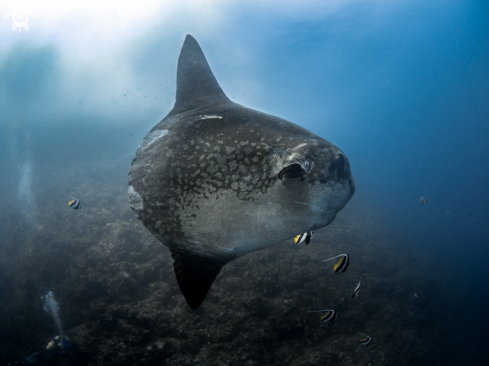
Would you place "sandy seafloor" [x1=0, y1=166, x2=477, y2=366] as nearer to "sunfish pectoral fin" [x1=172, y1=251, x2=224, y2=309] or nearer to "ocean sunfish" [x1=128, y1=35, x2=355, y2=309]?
"sunfish pectoral fin" [x1=172, y1=251, x2=224, y2=309]

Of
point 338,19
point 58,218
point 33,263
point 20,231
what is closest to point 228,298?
point 33,263

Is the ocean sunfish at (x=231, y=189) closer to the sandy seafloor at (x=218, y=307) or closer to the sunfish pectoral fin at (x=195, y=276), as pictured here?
the sunfish pectoral fin at (x=195, y=276)

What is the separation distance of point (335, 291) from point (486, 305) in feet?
56.0

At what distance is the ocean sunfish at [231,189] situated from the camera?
169cm

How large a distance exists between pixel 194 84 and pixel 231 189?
2.27m

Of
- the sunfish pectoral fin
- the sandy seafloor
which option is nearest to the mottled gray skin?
the sunfish pectoral fin

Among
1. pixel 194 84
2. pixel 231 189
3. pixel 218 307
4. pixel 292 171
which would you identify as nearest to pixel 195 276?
pixel 231 189

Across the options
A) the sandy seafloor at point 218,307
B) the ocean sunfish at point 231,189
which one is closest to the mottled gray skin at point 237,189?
the ocean sunfish at point 231,189

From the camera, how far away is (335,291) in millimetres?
6648

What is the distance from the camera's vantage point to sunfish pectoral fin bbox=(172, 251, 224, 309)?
197 cm

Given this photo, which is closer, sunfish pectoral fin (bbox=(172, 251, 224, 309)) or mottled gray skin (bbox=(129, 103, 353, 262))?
mottled gray skin (bbox=(129, 103, 353, 262))

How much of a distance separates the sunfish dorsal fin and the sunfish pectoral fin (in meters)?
1.92

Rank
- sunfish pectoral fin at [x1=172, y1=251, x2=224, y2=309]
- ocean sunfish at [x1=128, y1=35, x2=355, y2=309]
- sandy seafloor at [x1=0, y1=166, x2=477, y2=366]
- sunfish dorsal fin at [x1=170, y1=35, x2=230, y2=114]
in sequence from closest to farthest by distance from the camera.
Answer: ocean sunfish at [x1=128, y1=35, x2=355, y2=309]
sunfish pectoral fin at [x1=172, y1=251, x2=224, y2=309]
sunfish dorsal fin at [x1=170, y1=35, x2=230, y2=114]
sandy seafloor at [x1=0, y1=166, x2=477, y2=366]

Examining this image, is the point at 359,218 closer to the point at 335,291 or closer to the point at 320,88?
the point at 335,291
